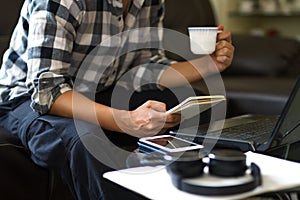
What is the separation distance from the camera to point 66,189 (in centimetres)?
142

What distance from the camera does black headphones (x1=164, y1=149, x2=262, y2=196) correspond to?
31.2 inches

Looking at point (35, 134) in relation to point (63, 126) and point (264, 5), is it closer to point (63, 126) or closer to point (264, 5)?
point (63, 126)

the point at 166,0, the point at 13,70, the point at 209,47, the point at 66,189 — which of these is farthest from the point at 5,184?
the point at 166,0

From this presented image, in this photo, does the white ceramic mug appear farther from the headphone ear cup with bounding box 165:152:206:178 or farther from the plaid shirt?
the headphone ear cup with bounding box 165:152:206:178

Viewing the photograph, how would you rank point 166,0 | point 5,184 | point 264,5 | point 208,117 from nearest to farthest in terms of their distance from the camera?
point 5,184 < point 208,117 < point 166,0 < point 264,5

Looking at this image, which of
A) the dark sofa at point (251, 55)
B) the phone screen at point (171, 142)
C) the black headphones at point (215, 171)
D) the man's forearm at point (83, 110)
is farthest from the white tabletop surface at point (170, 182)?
the dark sofa at point (251, 55)

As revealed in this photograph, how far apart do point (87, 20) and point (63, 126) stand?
12.4 inches

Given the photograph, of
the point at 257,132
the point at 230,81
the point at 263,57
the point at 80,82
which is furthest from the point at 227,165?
the point at 263,57

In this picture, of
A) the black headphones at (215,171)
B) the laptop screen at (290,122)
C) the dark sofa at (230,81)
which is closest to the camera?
the black headphones at (215,171)

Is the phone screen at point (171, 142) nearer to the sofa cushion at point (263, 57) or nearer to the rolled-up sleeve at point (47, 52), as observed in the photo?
the rolled-up sleeve at point (47, 52)

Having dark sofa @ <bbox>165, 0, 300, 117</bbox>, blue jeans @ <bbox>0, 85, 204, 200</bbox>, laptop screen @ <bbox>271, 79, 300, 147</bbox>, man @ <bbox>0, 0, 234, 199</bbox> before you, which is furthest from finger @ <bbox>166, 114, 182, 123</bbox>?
dark sofa @ <bbox>165, 0, 300, 117</bbox>

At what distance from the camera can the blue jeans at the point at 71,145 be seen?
3.66 ft

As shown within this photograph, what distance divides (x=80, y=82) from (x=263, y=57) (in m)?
1.09

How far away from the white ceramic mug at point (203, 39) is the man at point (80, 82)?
99mm
